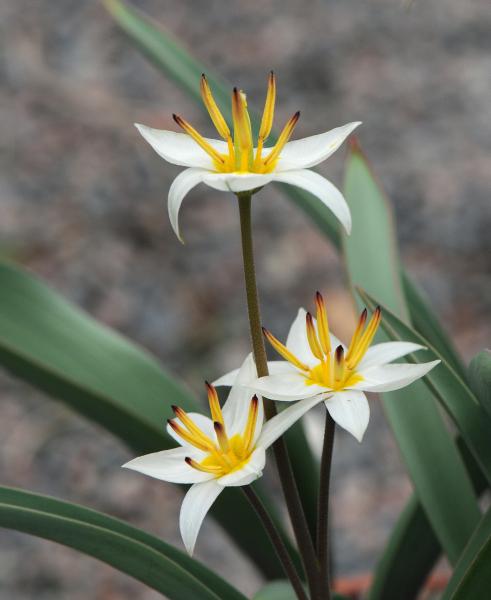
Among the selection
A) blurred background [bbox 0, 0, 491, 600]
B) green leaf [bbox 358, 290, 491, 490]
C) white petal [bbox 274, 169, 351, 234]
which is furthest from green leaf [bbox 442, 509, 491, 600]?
blurred background [bbox 0, 0, 491, 600]

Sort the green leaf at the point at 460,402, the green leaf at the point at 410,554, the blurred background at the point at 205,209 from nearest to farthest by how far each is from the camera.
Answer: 1. the green leaf at the point at 460,402
2. the green leaf at the point at 410,554
3. the blurred background at the point at 205,209

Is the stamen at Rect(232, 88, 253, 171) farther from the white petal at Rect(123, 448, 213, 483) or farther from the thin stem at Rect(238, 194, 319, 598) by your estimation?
the white petal at Rect(123, 448, 213, 483)

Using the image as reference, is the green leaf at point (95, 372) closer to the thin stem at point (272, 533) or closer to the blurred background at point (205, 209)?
the thin stem at point (272, 533)

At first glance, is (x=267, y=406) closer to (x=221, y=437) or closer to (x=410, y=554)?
(x=221, y=437)

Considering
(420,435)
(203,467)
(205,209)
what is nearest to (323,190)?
(203,467)

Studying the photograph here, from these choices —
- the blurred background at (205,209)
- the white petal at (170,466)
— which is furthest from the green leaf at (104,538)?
the blurred background at (205,209)

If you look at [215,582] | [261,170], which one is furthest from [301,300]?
[261,170]
